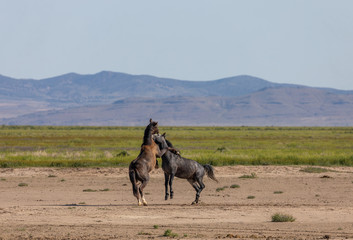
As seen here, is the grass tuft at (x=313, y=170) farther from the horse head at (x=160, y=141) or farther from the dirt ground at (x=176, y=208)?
the horse head at (x=160, y=141)

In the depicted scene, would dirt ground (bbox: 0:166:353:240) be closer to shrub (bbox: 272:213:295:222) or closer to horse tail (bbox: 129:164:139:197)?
shrub (bbox: 272:213:295:222)

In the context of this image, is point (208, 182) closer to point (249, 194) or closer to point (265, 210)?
point (249, 194)

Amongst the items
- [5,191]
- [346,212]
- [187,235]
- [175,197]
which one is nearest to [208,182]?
[175,197]

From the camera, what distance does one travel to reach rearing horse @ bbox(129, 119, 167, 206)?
72.1 ft

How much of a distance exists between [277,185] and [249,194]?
4.18 m

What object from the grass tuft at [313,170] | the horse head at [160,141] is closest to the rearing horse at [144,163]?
the horse head at [160,141]

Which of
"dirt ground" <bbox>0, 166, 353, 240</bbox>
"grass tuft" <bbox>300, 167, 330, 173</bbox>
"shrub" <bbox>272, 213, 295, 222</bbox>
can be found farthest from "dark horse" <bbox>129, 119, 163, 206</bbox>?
"grass tuft" <bbox>300, 167, 330, 173</bbox>

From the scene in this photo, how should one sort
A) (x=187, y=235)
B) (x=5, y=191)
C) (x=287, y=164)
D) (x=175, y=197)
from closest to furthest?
1. (x=187, y=235)
2. (x=175, y=197)
3. (x=5, y=191)
4. (x=287, y=164)

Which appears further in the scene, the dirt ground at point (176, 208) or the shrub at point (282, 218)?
the shrub at point (282, 218)

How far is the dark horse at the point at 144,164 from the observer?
22.0 meters

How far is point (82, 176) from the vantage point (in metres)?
36.2

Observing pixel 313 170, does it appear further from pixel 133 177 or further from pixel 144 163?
pixel 133 177

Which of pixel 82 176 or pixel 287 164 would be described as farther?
pixel 287 164

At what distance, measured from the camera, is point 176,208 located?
73.3 ft
